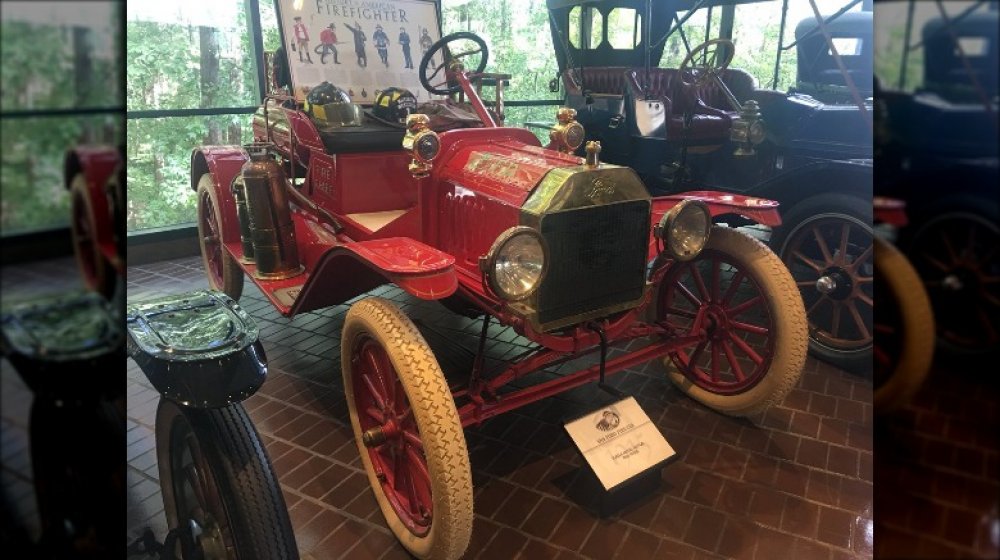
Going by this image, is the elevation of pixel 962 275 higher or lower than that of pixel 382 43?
lower

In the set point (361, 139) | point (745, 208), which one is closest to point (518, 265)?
point (745, 208)

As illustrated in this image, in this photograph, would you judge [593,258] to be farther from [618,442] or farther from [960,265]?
[960,265]

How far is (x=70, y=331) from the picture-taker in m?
0.50

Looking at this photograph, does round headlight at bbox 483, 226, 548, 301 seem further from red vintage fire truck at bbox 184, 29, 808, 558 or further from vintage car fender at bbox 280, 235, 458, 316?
vintage car fender at bbox 280, 235, 458, 316

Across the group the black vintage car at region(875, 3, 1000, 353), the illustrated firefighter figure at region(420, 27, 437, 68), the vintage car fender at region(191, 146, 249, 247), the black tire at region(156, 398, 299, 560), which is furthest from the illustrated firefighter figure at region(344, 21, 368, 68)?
the black vintage car at region(875, 3, 1000, 353)

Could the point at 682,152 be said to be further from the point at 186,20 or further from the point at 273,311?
the point at 186,20

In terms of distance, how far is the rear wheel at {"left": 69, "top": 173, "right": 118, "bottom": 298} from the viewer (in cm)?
46

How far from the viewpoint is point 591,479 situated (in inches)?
91.4

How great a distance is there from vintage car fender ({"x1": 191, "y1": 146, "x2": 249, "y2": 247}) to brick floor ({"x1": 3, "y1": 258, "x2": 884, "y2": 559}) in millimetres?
940

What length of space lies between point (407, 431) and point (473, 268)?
0.73m

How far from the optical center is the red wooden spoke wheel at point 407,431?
188cm

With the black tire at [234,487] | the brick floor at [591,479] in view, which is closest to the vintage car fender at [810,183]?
the brick floor at [591,479]

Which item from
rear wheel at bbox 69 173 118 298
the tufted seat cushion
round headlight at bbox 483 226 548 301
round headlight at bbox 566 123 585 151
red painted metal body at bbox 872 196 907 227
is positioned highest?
the tufted seat cushion

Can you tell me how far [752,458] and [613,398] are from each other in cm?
70
